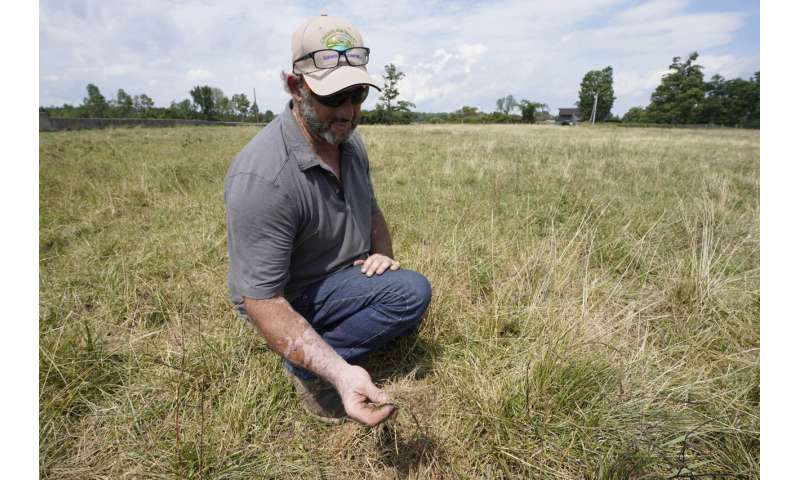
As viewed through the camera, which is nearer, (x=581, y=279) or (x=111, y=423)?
(x=111, y=423)

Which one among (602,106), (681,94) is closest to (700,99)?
(681,94)

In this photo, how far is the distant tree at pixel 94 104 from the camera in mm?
53931

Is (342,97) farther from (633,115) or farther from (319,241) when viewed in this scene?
(633,115)

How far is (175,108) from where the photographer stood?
194 ft

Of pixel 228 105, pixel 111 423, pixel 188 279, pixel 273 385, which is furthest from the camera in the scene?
pixel 228 105

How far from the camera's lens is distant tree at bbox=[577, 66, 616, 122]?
72750 millimetres

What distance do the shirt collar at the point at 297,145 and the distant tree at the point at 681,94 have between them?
7189 cm

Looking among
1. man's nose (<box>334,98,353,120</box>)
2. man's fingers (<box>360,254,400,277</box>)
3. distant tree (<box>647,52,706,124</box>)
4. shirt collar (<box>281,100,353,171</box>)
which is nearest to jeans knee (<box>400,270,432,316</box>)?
man's fingers (<box>360,254,400,277</box>)

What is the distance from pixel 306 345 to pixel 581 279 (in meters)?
2.16

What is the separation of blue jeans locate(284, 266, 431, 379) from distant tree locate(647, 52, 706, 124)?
71.7 m

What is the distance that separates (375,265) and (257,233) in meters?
0.67

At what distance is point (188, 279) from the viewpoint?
291 centimetres

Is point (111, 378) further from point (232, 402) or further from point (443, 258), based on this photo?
point (443, 258)
